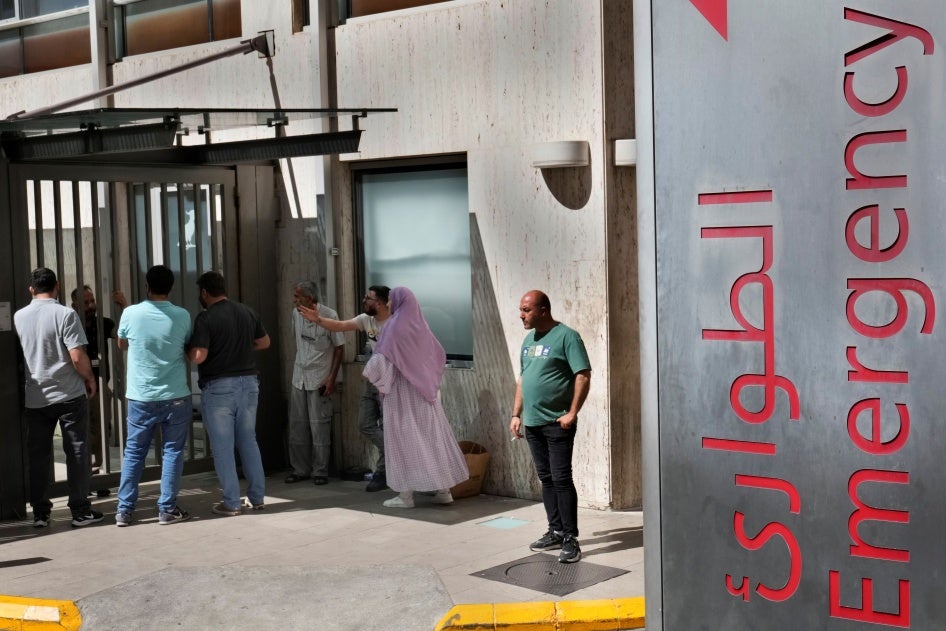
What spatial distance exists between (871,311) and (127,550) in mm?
7338

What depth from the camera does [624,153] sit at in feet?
30.0

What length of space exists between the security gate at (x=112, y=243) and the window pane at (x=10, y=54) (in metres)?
3.56

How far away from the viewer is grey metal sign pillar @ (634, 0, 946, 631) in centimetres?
225

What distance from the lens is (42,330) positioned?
9.23 meters

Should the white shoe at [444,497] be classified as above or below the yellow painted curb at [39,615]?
above

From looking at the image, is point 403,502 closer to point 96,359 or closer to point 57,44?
point 96,359

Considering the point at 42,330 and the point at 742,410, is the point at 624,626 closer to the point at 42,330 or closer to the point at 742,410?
the point at 742,410

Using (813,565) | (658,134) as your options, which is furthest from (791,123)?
(813,565)

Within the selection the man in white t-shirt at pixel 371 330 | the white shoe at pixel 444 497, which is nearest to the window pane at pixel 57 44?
the man in white t-shirt at pixel 371 330

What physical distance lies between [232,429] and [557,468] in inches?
122

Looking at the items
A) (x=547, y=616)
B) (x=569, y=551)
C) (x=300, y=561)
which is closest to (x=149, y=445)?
(x=300, y=561)

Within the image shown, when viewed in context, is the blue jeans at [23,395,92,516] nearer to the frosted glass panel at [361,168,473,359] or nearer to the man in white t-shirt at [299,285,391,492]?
the man in white t-shirt at [299,285,391,492]

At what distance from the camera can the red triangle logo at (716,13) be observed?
2.45 meters

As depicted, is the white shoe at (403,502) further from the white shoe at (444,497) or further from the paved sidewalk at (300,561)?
the white shoe at (444,497)
